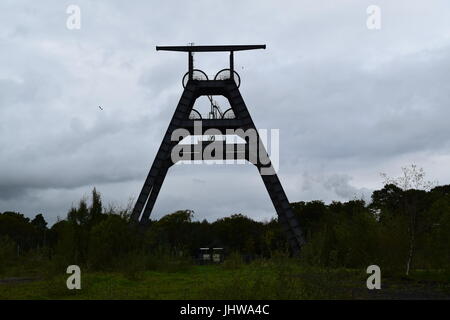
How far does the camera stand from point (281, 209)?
127 ft

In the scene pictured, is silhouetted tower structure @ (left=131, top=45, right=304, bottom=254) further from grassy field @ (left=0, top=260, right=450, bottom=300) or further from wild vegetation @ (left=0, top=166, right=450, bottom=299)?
grassy field @ (left=0, top=260, right=450, bottom=300)

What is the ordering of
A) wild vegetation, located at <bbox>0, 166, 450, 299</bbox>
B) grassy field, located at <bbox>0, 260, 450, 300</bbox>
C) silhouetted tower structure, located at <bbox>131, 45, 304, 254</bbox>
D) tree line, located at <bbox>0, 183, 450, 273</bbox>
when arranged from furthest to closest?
1. silhouetted tower structure, located at <bbox>131, 45, 304, 254</bbox>
2. tree line, located at <bbox>0, 183, 450, 273</bbox>
3. wild vegetation, located at <bbox>0, 166, 450, 299</bbox>
4. grassy field, located at <bbox>0, 260, 450, 300</bbox>

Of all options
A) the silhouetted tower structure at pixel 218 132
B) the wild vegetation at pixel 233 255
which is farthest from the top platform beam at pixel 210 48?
the wild vegetation at pixel 233 255

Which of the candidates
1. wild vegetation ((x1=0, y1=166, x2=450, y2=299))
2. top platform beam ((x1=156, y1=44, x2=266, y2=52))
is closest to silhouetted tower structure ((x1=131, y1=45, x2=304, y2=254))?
top platform beam ((x1=156, y1=44, x2=266, y2=52))

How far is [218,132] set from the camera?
39.8 m

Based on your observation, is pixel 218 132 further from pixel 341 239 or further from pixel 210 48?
pixel 341 239

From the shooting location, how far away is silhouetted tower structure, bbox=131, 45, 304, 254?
38.4 m

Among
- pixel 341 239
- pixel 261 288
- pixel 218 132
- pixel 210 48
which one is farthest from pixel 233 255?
pixel 261 288

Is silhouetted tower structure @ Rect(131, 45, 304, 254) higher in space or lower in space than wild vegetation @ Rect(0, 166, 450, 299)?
higher

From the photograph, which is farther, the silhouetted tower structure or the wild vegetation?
the silhouetted tower structure
